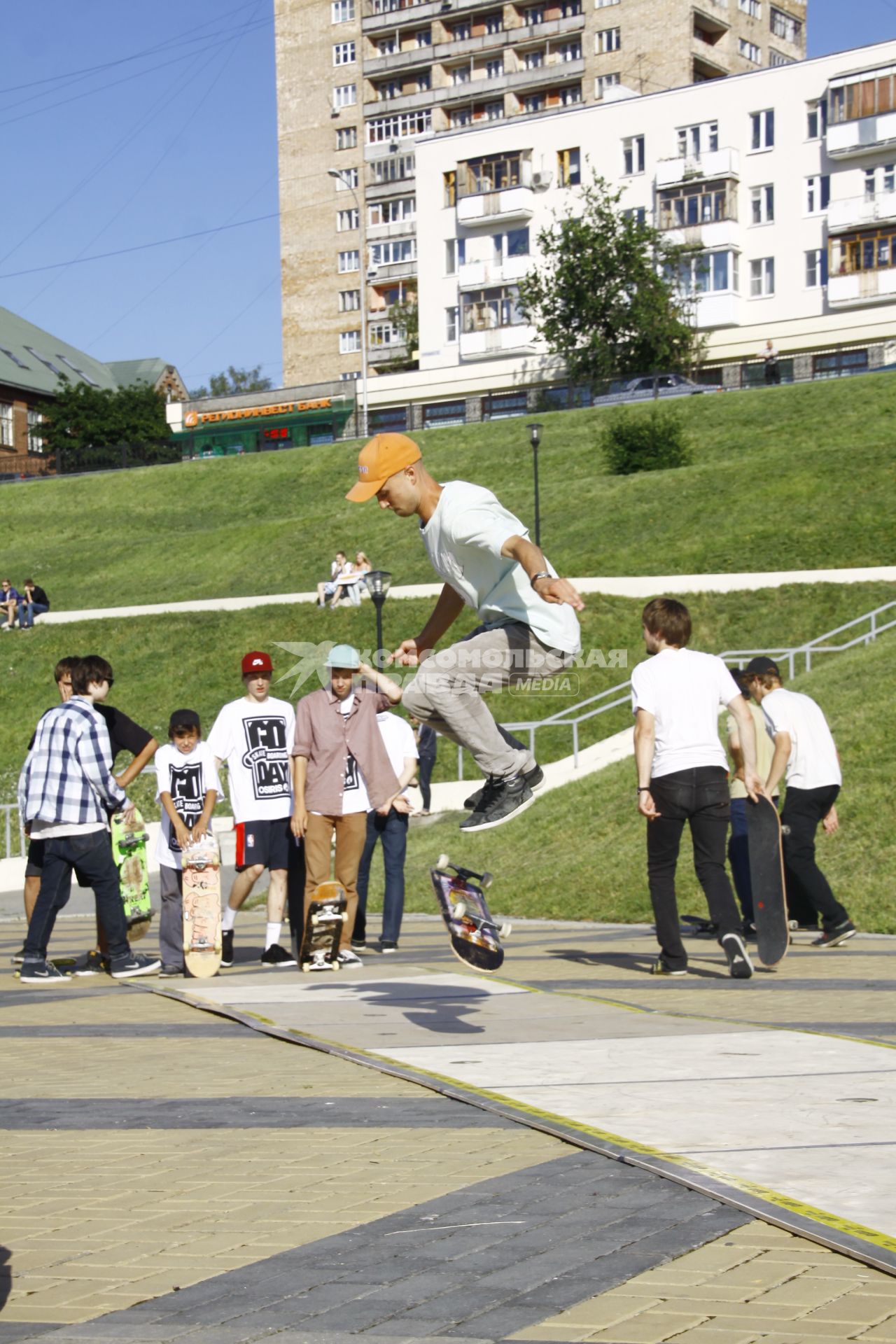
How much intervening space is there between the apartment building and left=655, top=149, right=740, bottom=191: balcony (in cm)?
1748

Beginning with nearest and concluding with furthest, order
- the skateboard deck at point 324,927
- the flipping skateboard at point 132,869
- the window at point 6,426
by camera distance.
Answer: the skateboard deck at point 324,927
the flipping skateboard at point 132,869
the window at point 6,426

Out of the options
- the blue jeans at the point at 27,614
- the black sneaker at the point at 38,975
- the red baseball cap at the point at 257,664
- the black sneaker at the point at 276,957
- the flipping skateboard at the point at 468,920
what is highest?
the blue jeans at the point at 27,614

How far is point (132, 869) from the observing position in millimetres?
11383

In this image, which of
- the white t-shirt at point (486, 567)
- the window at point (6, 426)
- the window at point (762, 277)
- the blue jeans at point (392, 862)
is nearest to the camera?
the white t-shirt at point (486, 567)

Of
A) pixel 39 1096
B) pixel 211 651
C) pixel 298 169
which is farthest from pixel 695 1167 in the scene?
pixel 298 169

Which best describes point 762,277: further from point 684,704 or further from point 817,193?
point 684,704

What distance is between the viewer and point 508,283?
80625 mm

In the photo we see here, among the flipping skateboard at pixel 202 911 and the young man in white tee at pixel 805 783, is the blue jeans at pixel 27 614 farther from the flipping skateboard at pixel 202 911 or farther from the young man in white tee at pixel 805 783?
the young man in white tee at pixel 805 783

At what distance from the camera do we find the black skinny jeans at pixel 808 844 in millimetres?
11523

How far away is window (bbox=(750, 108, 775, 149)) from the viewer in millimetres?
73375

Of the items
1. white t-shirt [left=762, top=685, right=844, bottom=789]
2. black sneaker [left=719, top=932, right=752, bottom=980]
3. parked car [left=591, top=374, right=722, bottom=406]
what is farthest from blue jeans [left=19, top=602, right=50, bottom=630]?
black sneaker [left=719, top=932, right=752, bottom=980]

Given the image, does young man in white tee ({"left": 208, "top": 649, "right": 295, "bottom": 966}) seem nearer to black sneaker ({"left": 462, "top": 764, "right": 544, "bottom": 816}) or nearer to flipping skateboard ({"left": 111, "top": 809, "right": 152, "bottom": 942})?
flipping skateboard ({"left": 111, "top": 809, "right": 152, "bottom": 942})

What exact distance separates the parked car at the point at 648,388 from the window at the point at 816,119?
1979 centimetres

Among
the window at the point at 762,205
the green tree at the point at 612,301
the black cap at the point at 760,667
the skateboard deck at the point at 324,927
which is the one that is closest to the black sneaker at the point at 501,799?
the skateboard deck at the point at 324,927
